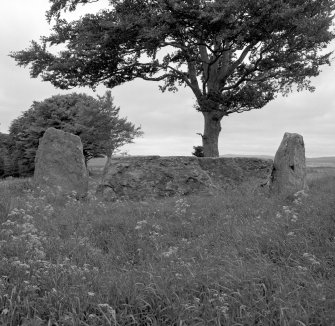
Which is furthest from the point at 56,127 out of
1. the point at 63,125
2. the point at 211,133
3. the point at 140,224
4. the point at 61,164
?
the point at 140,224

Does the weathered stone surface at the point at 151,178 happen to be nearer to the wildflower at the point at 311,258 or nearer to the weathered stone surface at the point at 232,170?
the weathered stone surface at the point at 232,170

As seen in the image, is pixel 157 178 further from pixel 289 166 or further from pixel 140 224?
pixel 140 224

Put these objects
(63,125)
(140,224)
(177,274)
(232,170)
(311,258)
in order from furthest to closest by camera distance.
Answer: (63,125), (232,170), (140,224), (311,258), (177,274)

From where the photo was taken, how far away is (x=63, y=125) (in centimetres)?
3531

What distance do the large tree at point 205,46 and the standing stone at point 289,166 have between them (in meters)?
6.96

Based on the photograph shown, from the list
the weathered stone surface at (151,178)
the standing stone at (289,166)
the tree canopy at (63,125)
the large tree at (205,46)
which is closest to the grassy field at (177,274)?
the standing stone at (289,166)

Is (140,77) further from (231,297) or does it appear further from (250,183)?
(231,297)

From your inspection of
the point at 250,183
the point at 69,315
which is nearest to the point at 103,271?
the point at 69,315

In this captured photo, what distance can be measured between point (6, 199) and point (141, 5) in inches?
553

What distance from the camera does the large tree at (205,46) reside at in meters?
18.9

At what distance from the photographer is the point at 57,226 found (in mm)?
8258

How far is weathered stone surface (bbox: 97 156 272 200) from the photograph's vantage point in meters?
14.4

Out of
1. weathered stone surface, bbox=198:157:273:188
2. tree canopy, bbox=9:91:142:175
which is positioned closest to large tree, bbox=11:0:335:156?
weathered stone surface, bbox=198:157:273:188

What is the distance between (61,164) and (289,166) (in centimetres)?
838
